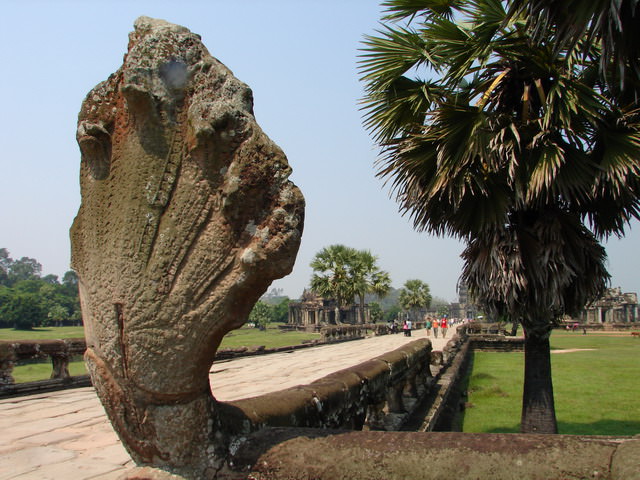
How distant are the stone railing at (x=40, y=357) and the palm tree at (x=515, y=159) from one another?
577cm

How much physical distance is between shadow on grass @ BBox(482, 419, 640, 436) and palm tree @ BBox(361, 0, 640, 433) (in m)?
1.67

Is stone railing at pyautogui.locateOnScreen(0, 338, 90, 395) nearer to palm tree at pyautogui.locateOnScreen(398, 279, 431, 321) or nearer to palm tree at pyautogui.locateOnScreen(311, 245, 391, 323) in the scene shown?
palm tree at pyautogui.locateOnScreen(311, 245, 391, 323)

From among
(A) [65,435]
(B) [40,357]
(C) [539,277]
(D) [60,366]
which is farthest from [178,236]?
(D) [60,366]

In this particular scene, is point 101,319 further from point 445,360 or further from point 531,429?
point 445,360

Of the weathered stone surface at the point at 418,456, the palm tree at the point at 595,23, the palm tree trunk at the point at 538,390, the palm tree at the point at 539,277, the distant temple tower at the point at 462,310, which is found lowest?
the distant temple tower at the point at 462,310

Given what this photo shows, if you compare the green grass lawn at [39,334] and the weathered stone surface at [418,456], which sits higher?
the weathered stone surface at [418,456]

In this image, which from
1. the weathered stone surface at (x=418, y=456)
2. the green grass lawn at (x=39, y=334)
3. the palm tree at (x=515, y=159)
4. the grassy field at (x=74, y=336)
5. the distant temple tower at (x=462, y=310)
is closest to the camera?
the weathered stone surface at (x=418, y=456)

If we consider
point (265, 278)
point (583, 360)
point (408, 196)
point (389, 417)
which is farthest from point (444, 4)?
point (583, 360)

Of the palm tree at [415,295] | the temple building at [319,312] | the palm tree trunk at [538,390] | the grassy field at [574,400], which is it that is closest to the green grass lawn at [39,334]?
the grassy field at [574,400]

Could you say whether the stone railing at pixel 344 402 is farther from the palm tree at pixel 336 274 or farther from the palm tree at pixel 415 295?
Answer: the palm tree at pixel 415 295

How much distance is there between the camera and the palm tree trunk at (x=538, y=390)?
547 centimetres

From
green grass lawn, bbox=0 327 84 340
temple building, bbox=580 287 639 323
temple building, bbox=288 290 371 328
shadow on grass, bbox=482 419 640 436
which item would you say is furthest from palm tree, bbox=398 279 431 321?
shadow on grass, bbox=482 419 640 436

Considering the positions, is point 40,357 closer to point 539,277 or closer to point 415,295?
point 539,277

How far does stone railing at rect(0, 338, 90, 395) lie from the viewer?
6.88 m
